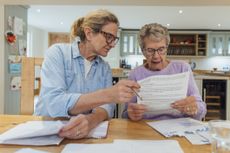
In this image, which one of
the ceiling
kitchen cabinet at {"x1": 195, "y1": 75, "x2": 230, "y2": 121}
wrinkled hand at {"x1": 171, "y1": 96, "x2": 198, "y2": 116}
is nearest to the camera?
wrinkled hand at {"x1": 171, "y1": 96, "x2": 198, "y2": 116}

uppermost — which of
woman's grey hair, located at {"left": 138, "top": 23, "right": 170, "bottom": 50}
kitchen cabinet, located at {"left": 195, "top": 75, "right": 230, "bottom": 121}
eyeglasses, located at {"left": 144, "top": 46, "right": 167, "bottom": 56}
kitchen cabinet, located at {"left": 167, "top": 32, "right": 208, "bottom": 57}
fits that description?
kitchen cabinet, located at {"left": 167, "top": 32, "right": 208, "bottom": 57}

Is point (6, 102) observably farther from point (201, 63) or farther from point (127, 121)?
point (201, 63)

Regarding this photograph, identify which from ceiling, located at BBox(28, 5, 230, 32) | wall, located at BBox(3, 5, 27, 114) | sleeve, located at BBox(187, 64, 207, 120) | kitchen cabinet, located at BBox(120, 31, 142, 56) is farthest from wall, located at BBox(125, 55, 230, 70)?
sleeve, located at BBox(187, 64, 207, 120)

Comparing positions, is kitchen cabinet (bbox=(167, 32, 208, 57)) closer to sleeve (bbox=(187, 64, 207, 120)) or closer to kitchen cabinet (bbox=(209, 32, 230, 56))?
kitchen cabinet (bbox=(209, 32, 230, 56))

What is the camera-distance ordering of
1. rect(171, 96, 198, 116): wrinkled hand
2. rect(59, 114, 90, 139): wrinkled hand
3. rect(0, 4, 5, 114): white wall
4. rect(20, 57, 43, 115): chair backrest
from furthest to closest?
rect(0, 4, 5, 114): white wall → rect(20, 57, 43, 115): chair backrest → rect(171, 96, 198, 116): wrinkled hand → rect(59, 114, 90, 139): wrinkled hand

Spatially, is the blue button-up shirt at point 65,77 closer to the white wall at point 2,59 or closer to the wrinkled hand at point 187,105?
the wrinkled hand at point 187,105

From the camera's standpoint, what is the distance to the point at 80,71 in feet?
4.63

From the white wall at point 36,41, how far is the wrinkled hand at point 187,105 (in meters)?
8.38

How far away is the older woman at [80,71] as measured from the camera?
1.18 meters

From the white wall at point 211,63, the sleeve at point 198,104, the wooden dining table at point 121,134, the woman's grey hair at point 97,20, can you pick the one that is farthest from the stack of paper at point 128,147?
the white wall at point 211,63

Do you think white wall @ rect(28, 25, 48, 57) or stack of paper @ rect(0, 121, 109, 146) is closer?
stack of paper @ rect(0, 121, 109, 146)

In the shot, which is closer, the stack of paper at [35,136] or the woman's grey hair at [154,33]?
the stack of paper at [35,136]

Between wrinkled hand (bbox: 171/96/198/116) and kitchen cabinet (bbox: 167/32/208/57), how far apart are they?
801 cm

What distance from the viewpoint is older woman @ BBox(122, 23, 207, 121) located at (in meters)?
1.30
